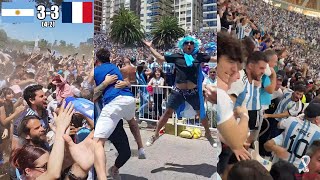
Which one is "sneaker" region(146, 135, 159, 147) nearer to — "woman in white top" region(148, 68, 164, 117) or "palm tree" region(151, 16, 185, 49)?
"woman in white top" region(148, 68, 164, 117)

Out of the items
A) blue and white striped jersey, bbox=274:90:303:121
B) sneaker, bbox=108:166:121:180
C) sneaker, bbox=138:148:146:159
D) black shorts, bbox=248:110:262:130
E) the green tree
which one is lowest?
sneaker, bbox=108:166:121:180

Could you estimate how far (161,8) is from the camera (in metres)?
2.25

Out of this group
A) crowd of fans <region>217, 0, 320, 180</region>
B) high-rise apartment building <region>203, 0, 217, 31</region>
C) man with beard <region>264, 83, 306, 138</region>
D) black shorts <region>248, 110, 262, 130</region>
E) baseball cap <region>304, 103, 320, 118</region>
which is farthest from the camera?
baseball cap <region>304, 103, 320, 118</region>

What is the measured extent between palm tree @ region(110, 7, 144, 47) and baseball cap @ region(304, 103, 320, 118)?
4.44ft

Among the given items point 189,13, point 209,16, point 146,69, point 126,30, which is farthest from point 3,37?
point 209,16

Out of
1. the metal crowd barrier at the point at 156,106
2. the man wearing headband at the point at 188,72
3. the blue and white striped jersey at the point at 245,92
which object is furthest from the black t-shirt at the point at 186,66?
the blue and white striped jersey at the point at 245,92

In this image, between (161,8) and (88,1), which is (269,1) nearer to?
(161,8)

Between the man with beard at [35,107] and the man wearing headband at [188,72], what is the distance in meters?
0.69

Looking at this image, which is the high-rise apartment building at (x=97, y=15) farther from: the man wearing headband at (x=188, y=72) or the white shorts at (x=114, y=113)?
the white shorts at (x=114, y=113)

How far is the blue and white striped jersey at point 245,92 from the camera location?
237 centimetres

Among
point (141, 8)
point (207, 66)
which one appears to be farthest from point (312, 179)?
point (141, 8)

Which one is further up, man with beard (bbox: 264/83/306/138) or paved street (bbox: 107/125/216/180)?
man with beard (bbox: 264/83/306/138)

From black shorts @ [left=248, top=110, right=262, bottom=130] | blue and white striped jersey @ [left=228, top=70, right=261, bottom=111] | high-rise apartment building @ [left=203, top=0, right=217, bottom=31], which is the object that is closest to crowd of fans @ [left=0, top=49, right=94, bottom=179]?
high-rise apartment building @ [left=203, top=0, right=217, bottom=31]

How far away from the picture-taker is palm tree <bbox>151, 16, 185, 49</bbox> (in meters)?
2.23
